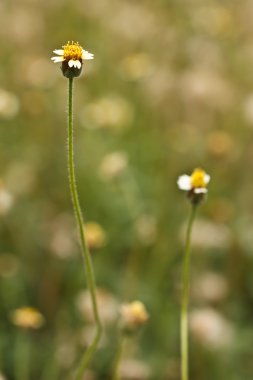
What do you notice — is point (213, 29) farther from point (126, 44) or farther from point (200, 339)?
point (200, 339)

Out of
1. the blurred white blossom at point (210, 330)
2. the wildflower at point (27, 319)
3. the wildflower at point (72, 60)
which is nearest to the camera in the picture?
the wildflower at point (72, 60)

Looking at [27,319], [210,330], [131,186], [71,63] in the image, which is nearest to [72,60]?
[71,63]

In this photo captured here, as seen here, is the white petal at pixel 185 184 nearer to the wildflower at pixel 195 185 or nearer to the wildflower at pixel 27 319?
the wildflower at pixel 195 185

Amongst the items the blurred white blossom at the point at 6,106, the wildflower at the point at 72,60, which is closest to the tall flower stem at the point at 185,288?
the wildflower at the point at 72,60

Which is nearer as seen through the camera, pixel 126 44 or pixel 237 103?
pixel 237 103

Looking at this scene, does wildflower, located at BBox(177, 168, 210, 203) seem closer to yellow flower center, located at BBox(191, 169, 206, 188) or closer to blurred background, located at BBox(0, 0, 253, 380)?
yellow flower center, located at BBox(191, 169, 206, 188)

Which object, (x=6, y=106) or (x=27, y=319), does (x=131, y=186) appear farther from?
(x=27, y=319)

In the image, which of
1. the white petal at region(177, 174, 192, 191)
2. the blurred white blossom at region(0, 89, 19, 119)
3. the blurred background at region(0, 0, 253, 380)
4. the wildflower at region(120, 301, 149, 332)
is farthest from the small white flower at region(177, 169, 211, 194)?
the blurred white blossom at region(0, 89, 19, 119)

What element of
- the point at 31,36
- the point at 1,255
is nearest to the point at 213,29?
the point at 31,36
